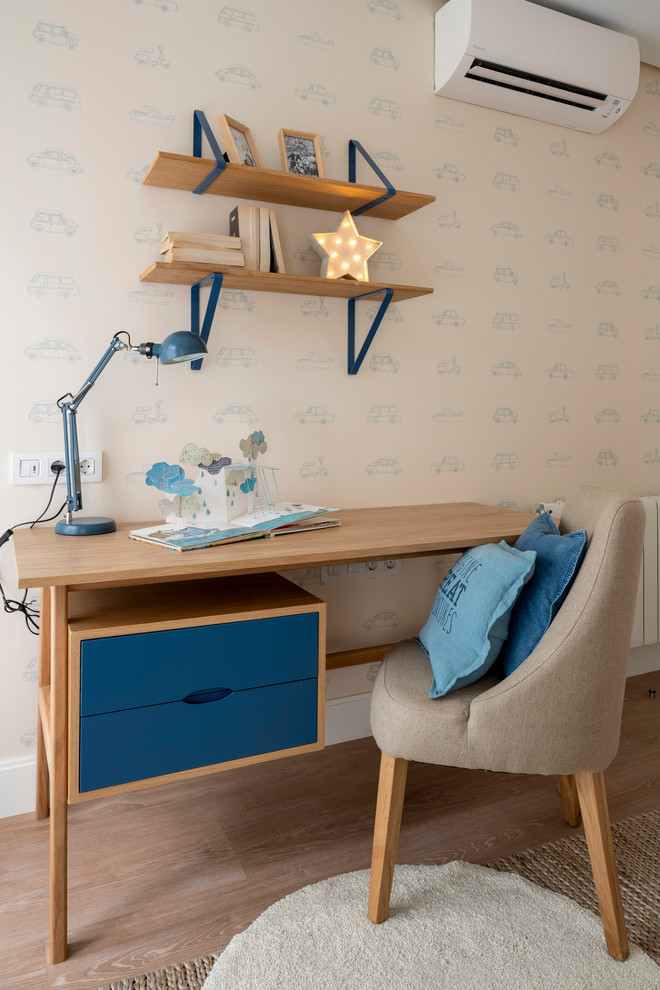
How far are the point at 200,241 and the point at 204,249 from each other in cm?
2

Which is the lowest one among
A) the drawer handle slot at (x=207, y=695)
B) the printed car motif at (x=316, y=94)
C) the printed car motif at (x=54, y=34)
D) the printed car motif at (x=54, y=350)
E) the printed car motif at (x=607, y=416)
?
the drawer handle slot at (x=207, y=695)

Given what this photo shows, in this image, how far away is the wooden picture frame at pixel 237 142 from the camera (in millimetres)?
1743

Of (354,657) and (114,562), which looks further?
(354,657)

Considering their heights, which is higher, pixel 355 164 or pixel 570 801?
pixel 355 164

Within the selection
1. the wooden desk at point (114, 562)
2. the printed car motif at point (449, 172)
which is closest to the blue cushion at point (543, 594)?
the wooden desk at point (114, 562)

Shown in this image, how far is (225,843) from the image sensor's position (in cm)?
173

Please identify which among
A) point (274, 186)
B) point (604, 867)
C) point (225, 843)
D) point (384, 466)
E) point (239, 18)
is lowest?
point (225, 843)

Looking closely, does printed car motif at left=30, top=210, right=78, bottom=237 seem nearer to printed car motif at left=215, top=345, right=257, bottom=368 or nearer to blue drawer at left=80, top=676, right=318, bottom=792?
printed car motif at left=215, top=345, right=257, bottom=368

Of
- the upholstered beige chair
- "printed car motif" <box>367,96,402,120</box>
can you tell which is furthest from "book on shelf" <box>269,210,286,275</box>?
the upholstered beige chair

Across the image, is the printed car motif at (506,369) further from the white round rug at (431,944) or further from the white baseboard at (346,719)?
the white round rug at (431,944)

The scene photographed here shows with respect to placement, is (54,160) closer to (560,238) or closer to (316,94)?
(316,94)

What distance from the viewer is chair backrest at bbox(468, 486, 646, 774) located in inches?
52.6

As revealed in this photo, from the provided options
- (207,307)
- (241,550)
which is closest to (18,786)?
(241,550)

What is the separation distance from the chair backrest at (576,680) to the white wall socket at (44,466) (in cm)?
116
